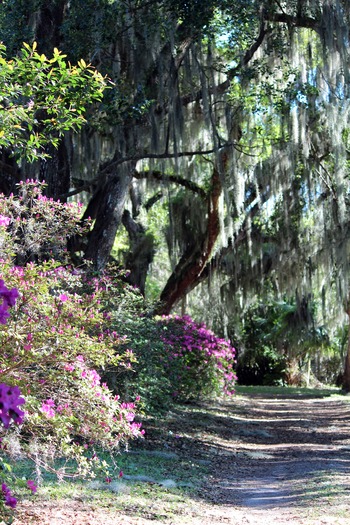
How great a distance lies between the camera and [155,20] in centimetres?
1044

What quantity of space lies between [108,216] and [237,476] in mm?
5425

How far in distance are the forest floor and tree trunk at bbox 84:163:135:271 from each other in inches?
108

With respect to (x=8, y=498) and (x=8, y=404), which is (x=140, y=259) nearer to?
(x=8, y=498)

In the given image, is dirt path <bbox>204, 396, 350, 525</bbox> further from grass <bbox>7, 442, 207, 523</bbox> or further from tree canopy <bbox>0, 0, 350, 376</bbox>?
tree canopy <bbox>0, 0, 350, 376</bbox>

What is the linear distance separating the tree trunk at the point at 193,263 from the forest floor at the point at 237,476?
3.05 m

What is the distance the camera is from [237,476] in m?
7.60

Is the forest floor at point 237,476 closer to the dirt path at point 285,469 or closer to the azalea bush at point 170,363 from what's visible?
the dirt path at point 285,469

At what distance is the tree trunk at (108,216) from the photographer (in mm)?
11664

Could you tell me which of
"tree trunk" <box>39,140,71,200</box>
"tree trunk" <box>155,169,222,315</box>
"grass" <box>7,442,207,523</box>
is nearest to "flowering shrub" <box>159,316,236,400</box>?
"tree trunk" <box>155,169,222,315</box>

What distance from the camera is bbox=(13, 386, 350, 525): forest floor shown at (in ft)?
17.1

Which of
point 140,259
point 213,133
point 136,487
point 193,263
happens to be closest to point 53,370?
point 136,487

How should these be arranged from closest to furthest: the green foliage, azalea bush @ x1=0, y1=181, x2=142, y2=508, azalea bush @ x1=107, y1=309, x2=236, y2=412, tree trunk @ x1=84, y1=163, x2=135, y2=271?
azalea bush @ x1=0, y1=181, x2=142, y2=508 < the green foliage < azalea bush @ x1=107, y1=309, x2=236, y2=412 < tree trunk @ x1=84, y1=163, x2=135, y2=271

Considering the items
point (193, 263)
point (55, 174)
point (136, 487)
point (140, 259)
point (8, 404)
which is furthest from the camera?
point (140, 259)

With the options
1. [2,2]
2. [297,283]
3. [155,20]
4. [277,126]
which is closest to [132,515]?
[155,20]
